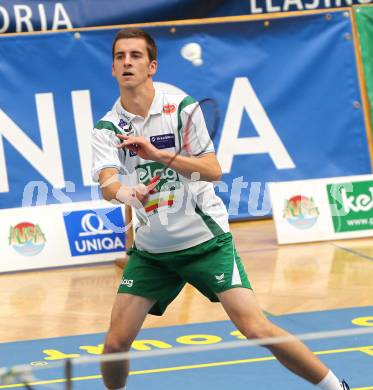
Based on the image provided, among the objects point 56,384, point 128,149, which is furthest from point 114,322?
point 56,384

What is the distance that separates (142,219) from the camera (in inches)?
196

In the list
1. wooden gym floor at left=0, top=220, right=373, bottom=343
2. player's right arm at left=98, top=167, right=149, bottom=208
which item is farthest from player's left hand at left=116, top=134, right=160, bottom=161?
wooden gym floor at left=0, top=220, right=373, bottom=343

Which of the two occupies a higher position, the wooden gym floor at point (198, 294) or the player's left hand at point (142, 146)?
the player's left hand at point (142, 146)

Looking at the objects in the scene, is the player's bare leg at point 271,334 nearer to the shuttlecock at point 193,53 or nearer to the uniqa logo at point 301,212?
the uniqa logo at point 301,212

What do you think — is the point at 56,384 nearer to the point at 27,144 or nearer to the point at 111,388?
the point at 111,388

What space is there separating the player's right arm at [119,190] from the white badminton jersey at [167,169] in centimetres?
4

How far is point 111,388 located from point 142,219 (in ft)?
2.71

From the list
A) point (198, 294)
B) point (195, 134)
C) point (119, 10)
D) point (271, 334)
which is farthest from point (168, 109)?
point (119, 10)

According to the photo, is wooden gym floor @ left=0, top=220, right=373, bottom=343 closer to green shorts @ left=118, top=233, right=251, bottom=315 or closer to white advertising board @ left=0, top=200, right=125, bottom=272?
white advertising board @ left=0, top=200, right=125, bottom=272

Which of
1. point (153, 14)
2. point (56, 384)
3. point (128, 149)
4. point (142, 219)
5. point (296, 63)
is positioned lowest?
point (56, 384)

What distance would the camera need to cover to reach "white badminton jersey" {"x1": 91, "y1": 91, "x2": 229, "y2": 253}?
15.9 ft

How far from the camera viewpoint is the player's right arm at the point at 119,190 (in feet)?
14.9

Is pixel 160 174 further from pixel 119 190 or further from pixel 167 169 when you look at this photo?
pixel 119 190

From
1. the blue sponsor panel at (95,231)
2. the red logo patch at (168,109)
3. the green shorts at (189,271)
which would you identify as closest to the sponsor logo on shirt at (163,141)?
the red logo patch at (168,109)
